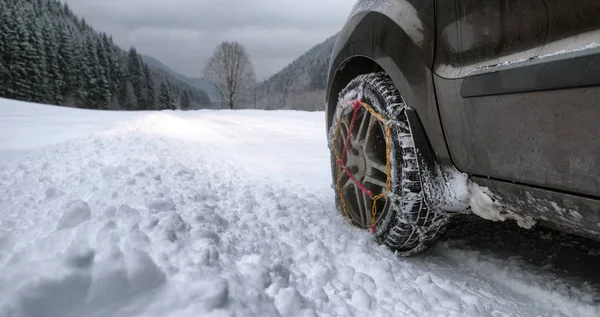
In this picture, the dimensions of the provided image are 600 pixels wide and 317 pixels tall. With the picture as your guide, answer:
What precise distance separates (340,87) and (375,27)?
842mm

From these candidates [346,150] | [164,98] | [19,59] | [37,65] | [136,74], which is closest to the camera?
[346,150]

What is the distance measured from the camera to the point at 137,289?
1254mm

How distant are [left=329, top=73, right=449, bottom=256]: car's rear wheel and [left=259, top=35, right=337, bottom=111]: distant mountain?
54.8m

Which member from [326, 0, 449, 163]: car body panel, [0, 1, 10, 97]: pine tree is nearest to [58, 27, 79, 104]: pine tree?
[0, 1, 10, 97]: pine tree

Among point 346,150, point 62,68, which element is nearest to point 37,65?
point 62,68

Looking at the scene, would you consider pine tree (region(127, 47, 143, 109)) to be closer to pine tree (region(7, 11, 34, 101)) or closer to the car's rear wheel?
pine tree (region(7, 11, 34, 101))

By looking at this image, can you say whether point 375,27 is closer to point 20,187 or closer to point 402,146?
point 402,146

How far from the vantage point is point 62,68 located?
4466 cm

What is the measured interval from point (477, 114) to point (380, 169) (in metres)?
0.74

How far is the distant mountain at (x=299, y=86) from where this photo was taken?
72.6m

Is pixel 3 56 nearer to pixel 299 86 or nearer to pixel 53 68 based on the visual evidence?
pixel 53 68

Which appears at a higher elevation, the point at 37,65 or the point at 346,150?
the point at 37,65

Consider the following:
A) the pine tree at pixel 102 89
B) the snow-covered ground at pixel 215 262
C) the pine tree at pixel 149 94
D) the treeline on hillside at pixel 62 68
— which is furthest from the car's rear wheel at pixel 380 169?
the pine tree at pixel 149 94

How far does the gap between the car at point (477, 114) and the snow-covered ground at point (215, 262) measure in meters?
Result: 0.33
